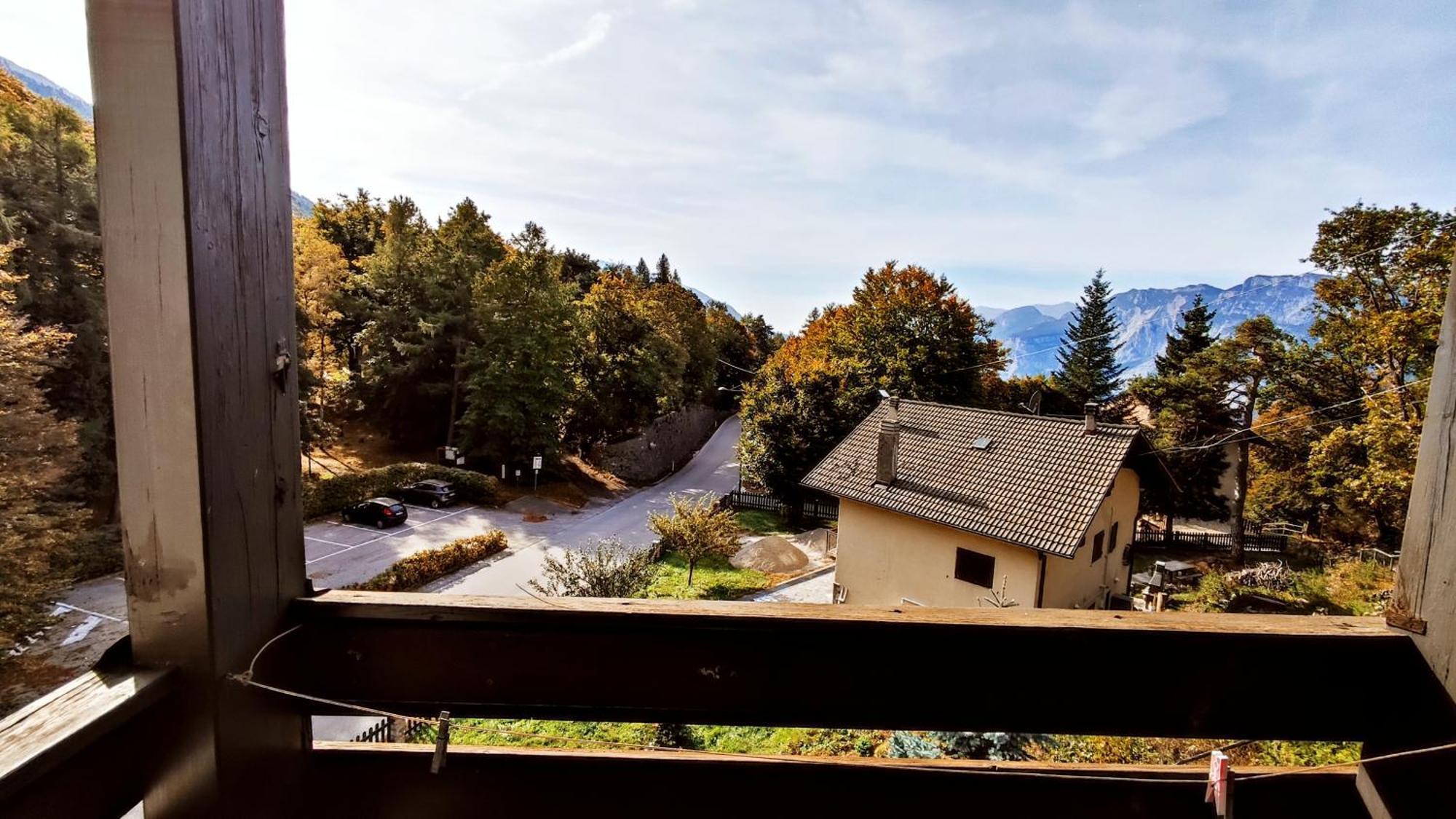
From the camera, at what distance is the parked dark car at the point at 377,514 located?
44.2ft

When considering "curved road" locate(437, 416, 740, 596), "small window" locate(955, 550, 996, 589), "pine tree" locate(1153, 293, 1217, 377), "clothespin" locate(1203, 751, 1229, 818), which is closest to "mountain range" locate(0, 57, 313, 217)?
"clothespin" locate(1203, 751, 1229, 818)

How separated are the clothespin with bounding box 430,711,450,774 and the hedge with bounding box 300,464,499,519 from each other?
1388cm

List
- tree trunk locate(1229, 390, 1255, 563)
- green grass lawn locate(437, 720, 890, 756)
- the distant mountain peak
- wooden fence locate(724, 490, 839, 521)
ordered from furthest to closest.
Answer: wooden fence locate(724, 490, 839, 521), tree trunk locate(1229, 390, 1255, 563), green grass lawn locate(437, 720, 890, 756), the distant mountain peak

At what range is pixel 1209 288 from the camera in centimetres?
2723

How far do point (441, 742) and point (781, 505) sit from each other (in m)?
20.5

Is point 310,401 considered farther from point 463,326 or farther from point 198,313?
point 198,313

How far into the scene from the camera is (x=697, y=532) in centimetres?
1224

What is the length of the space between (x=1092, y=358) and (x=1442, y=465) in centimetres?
3297

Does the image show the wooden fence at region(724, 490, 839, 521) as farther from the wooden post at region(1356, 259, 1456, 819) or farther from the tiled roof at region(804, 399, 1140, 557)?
the wooden post at region(1356, 259, 1456, 819)

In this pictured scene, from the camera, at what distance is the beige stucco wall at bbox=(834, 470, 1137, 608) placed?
978cm

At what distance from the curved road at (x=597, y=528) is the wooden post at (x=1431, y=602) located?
3914mm

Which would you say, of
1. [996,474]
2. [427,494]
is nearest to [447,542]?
[427,494]

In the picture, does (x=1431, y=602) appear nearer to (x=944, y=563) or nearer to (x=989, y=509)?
(x=989, y=509)

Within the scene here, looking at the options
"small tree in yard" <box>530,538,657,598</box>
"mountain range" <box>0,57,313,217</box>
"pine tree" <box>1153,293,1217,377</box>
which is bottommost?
"small tree in yard" <box>530,538,657,598</box>
